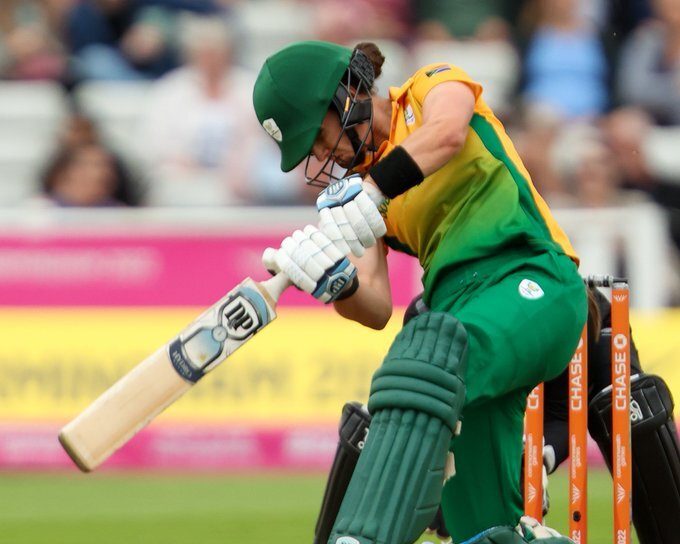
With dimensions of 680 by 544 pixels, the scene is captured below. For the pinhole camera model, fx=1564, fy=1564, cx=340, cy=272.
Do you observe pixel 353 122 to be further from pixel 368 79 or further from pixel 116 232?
pixel 116 232

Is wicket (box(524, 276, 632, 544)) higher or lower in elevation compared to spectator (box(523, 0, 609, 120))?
lower

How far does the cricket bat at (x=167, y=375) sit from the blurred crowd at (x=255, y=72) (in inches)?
200

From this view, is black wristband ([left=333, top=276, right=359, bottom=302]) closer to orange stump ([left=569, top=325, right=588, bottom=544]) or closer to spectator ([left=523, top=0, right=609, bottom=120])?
orange stump ([left=569, top=325, right=588, bottom=544])

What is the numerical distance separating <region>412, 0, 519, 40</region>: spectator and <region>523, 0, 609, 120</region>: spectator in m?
0.33

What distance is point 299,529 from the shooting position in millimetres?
6312

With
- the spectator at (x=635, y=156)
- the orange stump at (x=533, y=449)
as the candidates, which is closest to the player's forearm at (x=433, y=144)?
the orange stump at (x=533, y=449)

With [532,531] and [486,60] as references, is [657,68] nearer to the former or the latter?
[486,60]

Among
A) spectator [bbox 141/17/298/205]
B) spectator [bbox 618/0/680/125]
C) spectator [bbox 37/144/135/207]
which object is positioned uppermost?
spectator [bbox 618/0/680/125]

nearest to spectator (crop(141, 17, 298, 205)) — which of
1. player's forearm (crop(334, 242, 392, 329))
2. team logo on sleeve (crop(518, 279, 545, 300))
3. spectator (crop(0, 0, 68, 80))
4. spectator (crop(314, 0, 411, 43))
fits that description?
spectator (crop(314, 0, 411, 43))

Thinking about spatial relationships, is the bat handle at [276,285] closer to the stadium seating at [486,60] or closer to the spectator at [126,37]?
the stadium seating at [486,60]

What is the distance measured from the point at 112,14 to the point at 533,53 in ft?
9.24

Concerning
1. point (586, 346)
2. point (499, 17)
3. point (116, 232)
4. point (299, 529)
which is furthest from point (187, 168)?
point (586, 346)

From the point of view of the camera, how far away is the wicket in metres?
4.37

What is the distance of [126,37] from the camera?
34.3ft
